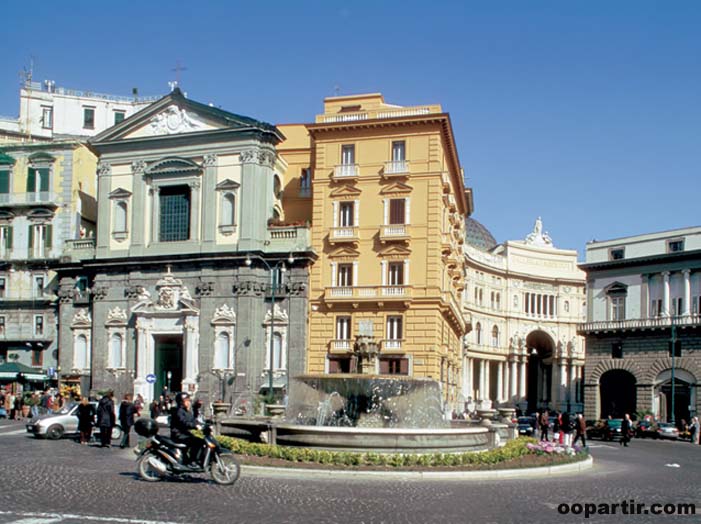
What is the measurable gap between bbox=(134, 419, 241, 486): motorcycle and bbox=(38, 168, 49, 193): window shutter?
43.6m

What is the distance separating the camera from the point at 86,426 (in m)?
27.9

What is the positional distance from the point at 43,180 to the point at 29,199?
1491 millimetres

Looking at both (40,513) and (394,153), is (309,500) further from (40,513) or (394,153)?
(394,153)

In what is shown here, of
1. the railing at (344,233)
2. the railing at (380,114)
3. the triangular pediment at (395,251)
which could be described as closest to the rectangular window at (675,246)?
the railing at (380,114)

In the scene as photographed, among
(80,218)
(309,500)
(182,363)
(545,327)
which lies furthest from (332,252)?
(545,327)

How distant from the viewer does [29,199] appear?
57469mm

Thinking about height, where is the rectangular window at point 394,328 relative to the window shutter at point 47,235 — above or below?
below

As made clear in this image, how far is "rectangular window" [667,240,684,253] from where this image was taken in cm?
6009

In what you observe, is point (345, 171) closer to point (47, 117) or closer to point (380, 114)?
point (380, 114)

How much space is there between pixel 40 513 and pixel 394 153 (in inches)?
1501

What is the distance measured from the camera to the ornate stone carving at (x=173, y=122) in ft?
170

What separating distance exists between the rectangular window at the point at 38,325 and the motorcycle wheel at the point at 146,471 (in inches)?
1668

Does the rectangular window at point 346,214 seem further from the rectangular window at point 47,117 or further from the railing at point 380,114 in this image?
the rectangular window at point 47,117

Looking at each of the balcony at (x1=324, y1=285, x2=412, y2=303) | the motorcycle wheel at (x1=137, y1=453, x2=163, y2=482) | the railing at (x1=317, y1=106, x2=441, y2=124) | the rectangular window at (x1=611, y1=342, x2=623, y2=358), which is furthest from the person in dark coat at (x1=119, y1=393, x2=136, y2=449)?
the rectangular window at (x1=611, y1=342, x2=623, y2=358)
